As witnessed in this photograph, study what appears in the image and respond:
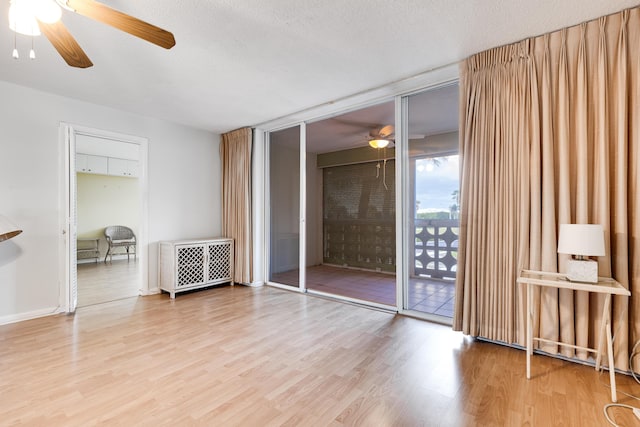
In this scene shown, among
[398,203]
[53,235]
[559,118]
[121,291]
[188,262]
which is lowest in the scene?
[121,291]

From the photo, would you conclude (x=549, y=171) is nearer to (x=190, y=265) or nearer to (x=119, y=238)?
(x=190, y=265)

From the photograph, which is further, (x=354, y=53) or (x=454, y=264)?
(x=454, y=264)

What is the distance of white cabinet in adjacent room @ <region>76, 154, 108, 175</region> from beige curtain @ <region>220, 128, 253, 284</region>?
3.52 m

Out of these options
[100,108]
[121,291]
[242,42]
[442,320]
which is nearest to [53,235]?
[121,291]

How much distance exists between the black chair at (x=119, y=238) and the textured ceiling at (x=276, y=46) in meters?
4.39

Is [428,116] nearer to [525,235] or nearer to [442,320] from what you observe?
[525,235]

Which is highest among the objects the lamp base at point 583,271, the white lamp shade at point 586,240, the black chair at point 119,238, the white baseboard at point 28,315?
the white lamp shade at point 586,240

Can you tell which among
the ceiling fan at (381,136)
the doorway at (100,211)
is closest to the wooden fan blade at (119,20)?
the ceiling fan at (381,136)

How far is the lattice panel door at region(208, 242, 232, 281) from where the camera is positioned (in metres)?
4.33

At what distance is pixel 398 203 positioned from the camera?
10.5 ft

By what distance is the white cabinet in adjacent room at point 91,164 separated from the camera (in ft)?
20.1

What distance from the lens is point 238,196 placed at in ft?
15.3

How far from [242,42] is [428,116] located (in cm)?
193

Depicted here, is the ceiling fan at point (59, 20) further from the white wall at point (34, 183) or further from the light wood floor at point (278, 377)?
the white wall at point (34, 183)
